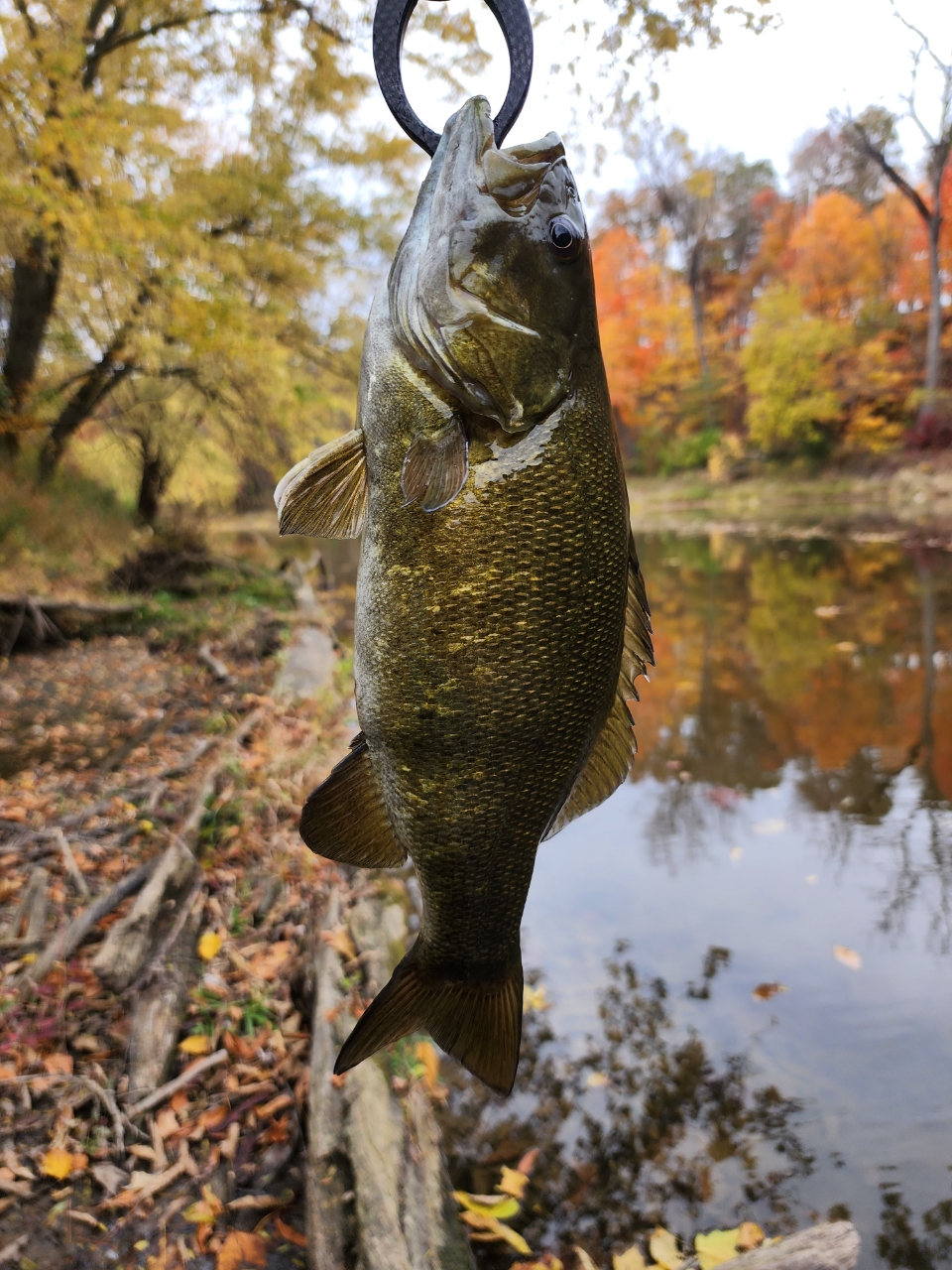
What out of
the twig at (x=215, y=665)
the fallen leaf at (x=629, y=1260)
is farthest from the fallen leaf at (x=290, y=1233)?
the twig at (x=215, y=665)

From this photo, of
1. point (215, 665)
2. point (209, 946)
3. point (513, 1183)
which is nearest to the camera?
point (513, 1183)

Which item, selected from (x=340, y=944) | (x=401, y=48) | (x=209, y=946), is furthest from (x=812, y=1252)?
(x=401, y=48)

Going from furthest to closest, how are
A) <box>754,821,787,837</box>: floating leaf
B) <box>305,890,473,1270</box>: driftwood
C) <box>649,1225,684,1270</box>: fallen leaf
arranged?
<box>754,821,787,837</box>: floating leaf → <box>649,1225,684,1270</box>: fallen leaf → <box>305,890,473,1270</box>: driftwood

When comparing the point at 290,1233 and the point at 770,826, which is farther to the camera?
the point at 770,826

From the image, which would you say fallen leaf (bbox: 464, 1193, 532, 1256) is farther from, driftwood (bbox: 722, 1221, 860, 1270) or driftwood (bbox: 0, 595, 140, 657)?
driftwood (bbox: 0, 595, 140, 657)

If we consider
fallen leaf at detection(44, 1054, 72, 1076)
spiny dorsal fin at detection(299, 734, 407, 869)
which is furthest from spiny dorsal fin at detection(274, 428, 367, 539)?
fallen leaf at detection(44, 1054, 72, 1076)

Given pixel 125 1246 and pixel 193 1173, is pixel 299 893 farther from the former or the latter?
pixel 125 1246

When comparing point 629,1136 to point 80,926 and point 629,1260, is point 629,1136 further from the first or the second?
point 80,926

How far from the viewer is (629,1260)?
9.55 feet

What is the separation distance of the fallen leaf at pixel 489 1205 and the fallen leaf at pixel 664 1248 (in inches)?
21.9

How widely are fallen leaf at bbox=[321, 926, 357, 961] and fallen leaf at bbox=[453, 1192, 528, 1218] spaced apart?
1153 millimetres

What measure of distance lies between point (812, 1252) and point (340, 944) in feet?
7.95

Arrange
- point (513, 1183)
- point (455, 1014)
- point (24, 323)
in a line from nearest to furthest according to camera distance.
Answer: point (455, 1014) → point (513, 1183) → point (24, 323)

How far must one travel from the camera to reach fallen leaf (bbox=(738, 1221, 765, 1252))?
2.98m
